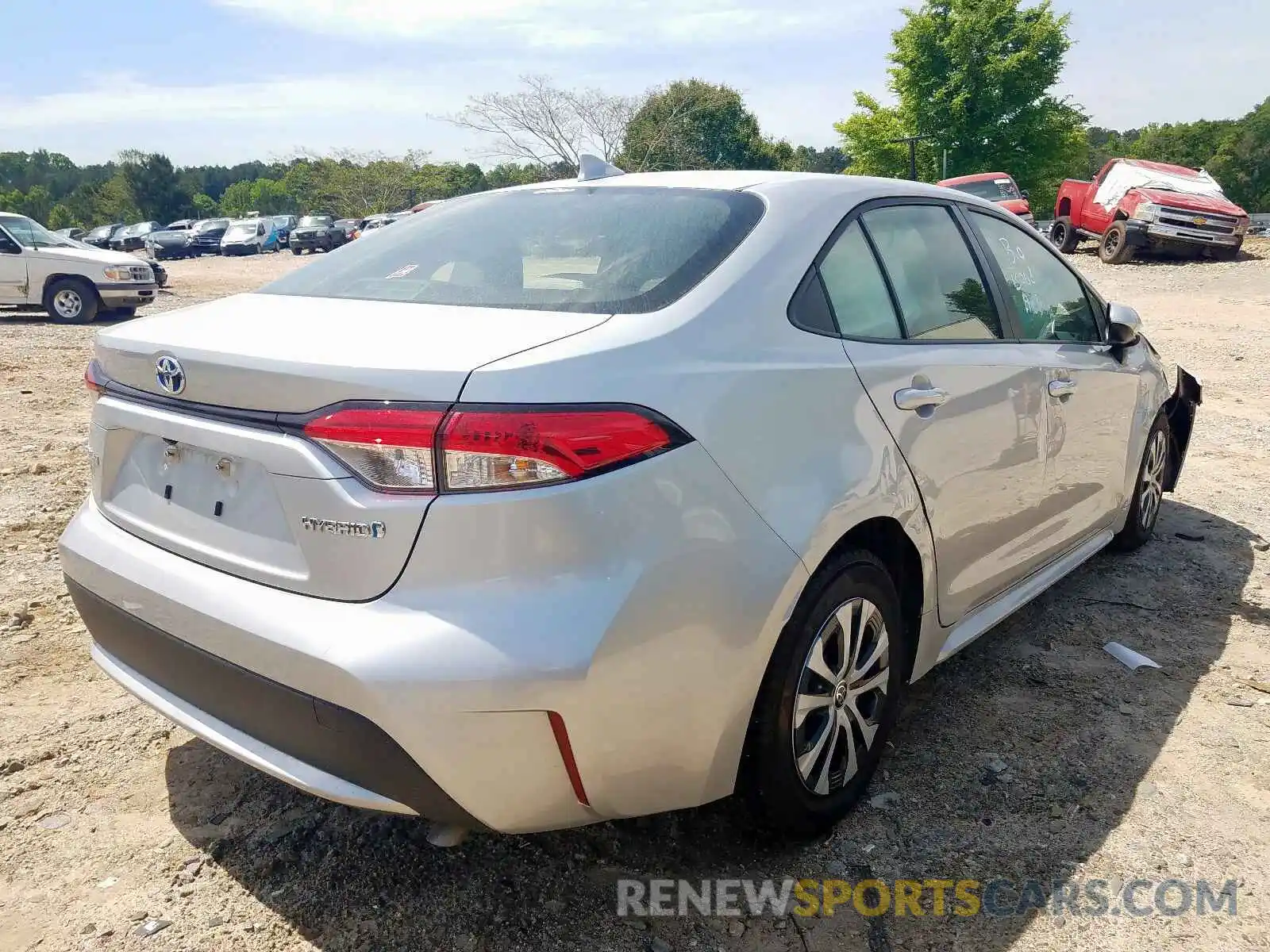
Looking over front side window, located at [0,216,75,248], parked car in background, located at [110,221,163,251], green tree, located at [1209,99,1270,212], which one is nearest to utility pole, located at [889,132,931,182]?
green tree, located at [1209,99,1270,212]

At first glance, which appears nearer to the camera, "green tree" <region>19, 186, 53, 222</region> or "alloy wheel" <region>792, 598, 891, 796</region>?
"alloy wheel" <region>792, 598, 891, 796</region>

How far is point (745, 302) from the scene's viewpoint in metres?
2.19

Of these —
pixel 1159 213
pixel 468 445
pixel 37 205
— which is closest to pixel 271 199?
pixel 37 205

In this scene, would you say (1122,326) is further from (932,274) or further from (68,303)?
(68,303)

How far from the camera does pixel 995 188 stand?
65.4 feet

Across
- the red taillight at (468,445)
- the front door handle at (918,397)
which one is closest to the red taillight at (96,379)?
the red taillight at (468,445)

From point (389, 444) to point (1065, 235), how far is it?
2206 cm

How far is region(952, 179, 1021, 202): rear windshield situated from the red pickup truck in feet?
5.07

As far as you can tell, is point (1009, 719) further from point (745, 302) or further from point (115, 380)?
point (115, 380)

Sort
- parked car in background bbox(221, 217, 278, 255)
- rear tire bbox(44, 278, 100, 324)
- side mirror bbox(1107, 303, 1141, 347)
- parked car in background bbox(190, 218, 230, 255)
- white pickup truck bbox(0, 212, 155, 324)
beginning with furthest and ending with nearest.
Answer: parked car in background bbox(190, 218, 230, 255) → parked car in background bbox(221, 217, 278, 255) → rear tire bbox(44, 278, 100, 324) → white pickup truck bbox(0, 212, 155, 324) → side mirror bbox(1107, 303, 1141, 347)

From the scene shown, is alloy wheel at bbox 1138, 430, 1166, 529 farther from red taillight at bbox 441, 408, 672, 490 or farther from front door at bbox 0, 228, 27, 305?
front door at bbox 0, 228, 27, 305

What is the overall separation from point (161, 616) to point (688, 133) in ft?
148

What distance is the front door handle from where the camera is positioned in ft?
8.21

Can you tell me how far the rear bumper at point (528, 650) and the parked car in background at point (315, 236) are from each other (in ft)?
119
